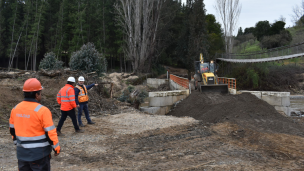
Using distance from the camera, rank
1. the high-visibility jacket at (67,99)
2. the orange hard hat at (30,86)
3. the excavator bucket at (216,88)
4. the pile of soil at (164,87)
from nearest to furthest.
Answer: the orange hard hat at (30,86), the high-visibility jacket at (67,99), the excavator bucket at (216,88), the pile of soil at (164,87)

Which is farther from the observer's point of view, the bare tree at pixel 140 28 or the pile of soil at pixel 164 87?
the bare tree at pixel 140 28

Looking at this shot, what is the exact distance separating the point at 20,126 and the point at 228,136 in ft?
20.4

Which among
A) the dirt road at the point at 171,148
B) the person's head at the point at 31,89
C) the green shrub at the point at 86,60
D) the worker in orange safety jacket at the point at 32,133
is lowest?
the dirt road at the point at 171,148

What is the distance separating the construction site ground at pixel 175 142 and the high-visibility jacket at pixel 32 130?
177 centimetres

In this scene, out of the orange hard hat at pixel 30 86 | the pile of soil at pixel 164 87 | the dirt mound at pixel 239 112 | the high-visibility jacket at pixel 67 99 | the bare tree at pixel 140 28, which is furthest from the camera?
the bare tree at pixel 140 28

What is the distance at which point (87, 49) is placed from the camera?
1697 centimetres

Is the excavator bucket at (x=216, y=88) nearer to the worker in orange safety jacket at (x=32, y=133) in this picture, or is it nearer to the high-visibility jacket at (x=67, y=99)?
the high-visibility jacket at (x=67, y=99)

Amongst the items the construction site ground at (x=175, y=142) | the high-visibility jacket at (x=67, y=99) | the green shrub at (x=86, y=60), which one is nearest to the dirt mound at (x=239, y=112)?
the construction site ground at (x=175, y=142)

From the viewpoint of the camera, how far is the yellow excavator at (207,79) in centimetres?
1623

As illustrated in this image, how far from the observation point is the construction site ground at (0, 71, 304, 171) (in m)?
5.20

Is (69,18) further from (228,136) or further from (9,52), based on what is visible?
(228,136)

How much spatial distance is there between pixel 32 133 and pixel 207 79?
47.3ft

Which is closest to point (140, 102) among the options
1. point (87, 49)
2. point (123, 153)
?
point (87, 49)

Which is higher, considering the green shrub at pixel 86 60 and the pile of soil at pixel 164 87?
the green shrub at pixel 86 60
